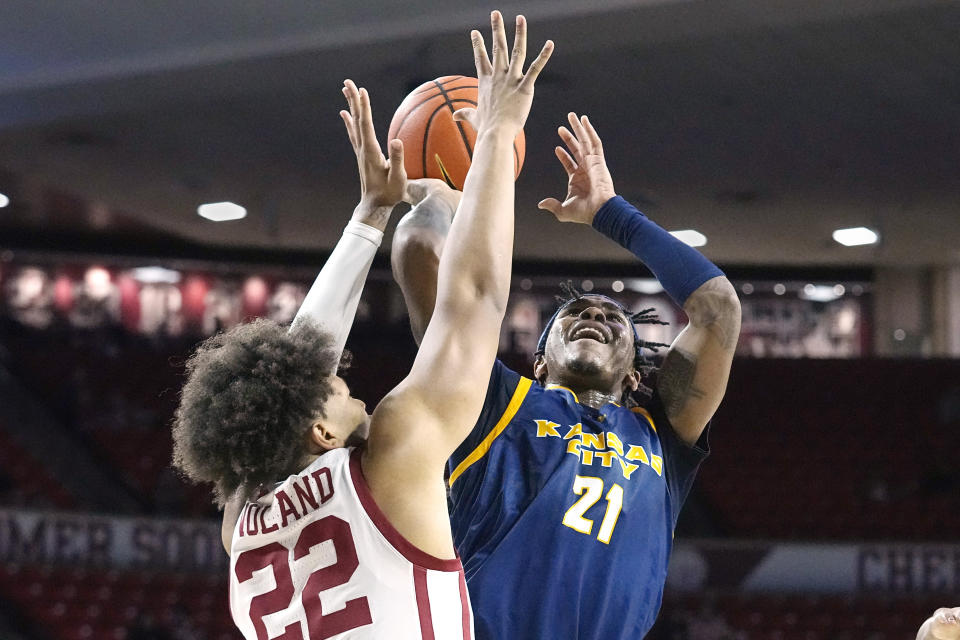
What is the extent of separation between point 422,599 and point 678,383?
4.49 ft

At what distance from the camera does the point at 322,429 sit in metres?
1.95

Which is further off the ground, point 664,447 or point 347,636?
point 664,447

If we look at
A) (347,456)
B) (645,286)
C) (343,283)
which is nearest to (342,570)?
(347,456)

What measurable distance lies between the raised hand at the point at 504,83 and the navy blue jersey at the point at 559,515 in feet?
2.94

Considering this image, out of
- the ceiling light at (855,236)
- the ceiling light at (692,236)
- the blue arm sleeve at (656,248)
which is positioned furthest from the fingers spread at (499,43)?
the ceiling light at (855,236)

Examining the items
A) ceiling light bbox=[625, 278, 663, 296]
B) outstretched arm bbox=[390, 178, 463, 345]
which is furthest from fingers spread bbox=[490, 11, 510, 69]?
ceiling light bbox=[625, 278, 663, 296]

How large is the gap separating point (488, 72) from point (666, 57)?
6.01m

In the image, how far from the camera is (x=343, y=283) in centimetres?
249

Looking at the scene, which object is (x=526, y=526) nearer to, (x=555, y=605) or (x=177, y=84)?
(x=555, y=605)

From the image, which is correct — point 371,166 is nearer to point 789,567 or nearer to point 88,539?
point 789,567

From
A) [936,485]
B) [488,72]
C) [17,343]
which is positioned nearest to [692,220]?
[936,485]

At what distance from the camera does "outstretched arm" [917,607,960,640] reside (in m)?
2.66

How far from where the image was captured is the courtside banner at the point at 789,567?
36.3 feet

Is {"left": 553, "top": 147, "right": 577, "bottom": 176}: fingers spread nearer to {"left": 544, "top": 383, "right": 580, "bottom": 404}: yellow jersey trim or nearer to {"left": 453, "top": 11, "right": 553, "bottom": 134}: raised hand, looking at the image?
{"left": 544, "top": 383, "right": 580, "bottom": 404}: yellow jersey trim
